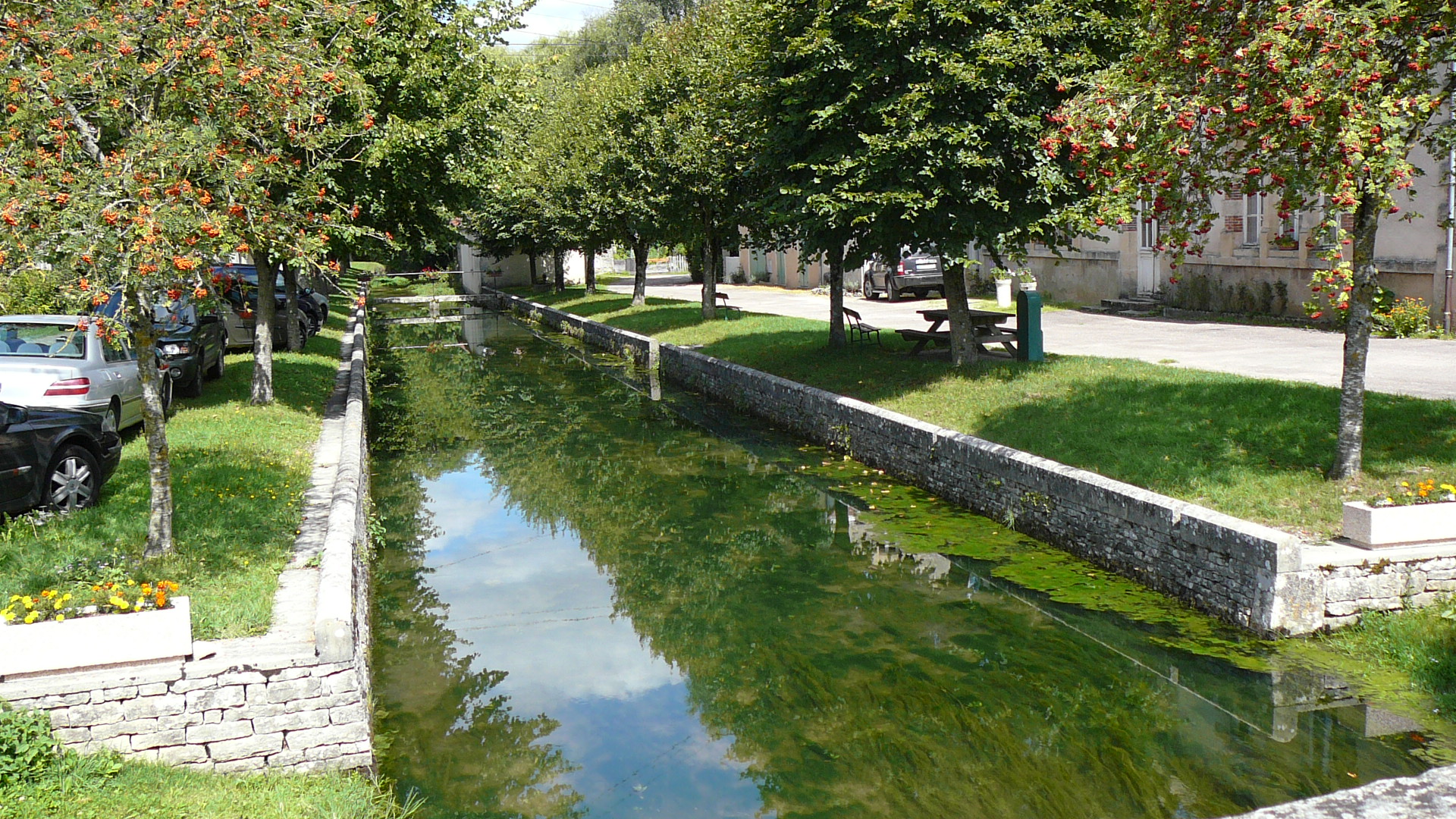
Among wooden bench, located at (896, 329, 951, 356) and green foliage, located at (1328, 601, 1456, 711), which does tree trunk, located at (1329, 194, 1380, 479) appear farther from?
wooden bench, located at (896, 329, 951, 356)

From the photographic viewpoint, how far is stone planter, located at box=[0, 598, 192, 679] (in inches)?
230

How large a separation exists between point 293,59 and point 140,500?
3880 mm

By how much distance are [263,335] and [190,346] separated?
96cm

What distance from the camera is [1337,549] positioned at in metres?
7.98

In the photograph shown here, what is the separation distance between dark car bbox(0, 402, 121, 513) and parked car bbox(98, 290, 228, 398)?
172 inches

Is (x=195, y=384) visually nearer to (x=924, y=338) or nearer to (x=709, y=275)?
(x=924, y=338)

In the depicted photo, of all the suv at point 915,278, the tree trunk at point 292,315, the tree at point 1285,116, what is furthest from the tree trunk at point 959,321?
the suv at point 915,278

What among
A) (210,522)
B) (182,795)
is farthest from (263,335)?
(182,795)

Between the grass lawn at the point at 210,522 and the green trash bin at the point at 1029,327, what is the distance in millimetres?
9155

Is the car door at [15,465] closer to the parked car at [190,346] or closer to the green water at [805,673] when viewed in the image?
the green water at [805,673]

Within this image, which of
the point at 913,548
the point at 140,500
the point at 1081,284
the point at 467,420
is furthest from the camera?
the point at 1081,284

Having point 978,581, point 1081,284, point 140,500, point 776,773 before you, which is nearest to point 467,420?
point 140,500

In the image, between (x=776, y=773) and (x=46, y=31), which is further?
(x=46, y=31)

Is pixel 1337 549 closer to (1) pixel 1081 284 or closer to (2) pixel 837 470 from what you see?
(2) pixel 837 470
